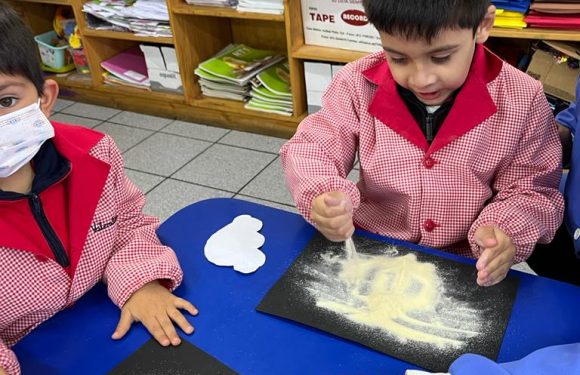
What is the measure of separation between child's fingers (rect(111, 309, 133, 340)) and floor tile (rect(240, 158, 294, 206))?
49.2 inches

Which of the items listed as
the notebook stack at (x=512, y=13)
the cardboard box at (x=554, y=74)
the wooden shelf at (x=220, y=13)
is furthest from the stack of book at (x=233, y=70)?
the cardboard box at (x=554, y=74)

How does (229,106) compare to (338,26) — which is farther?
(229,106)

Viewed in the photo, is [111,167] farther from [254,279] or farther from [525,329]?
[525,329]

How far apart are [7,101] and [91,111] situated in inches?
91.5

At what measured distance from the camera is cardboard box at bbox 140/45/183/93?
105 inches

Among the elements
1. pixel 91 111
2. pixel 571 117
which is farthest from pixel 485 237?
pixel 91 111

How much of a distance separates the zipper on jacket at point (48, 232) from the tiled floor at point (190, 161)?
3.85 ft

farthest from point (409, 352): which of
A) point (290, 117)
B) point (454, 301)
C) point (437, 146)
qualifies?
point (290, 117)

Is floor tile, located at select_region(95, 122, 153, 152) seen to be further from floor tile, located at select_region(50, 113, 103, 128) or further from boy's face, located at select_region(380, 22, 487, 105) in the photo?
boy's face, located at select_region(380, 22, 487, 105)

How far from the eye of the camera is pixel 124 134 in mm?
2713

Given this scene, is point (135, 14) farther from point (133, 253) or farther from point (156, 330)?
point (156, 330)

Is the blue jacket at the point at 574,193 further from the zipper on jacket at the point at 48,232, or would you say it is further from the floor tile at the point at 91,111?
the floor tile at the point at 91,111

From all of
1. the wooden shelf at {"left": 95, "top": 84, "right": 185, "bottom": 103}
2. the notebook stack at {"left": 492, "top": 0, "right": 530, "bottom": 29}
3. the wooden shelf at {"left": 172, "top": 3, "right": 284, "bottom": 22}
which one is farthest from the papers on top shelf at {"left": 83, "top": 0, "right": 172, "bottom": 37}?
the notebook stack at {"left": 492, "top": 0, "right": 530, "bottom": 29}

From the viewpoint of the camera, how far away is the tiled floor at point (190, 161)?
212 centimetres
